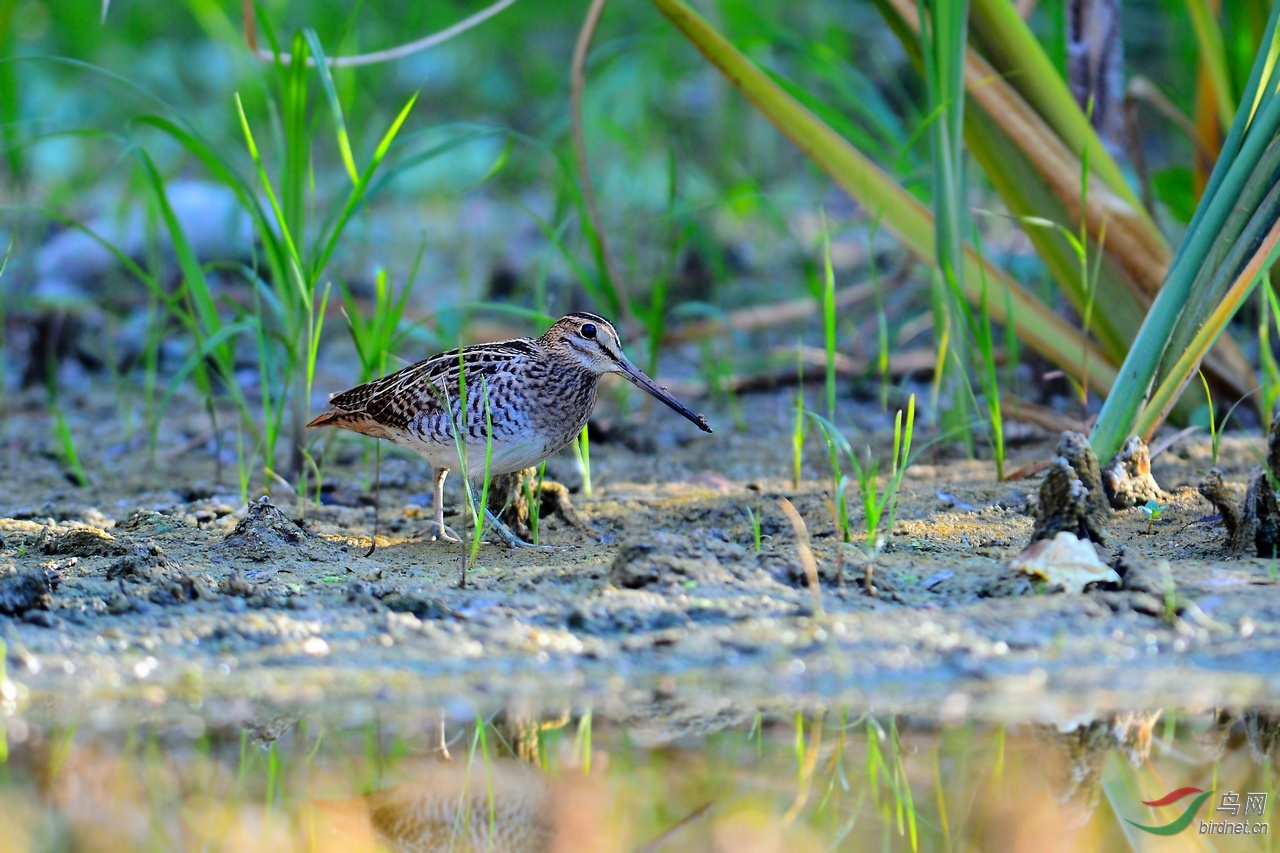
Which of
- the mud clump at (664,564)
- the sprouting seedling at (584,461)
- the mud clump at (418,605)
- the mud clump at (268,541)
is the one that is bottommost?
the mud clump at (418,605)

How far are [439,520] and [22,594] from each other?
1.49 m

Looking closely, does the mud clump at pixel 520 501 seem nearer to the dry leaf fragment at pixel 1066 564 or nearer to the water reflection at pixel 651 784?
the dry leaf fragment at pixel 1066 564

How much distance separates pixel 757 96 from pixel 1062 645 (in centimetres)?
245

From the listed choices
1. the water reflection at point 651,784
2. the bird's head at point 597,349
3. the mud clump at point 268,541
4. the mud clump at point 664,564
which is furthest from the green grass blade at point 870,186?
the water reflection at point 651,784

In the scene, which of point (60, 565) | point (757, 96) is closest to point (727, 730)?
point (60, 565)

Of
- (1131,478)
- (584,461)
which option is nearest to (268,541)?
(584,461)

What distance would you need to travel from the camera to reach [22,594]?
13.0 ft

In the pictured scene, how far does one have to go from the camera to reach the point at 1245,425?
609 cm

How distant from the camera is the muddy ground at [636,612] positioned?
3533mm

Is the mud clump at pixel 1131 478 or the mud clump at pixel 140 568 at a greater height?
the mud clump at pixel 1131 478

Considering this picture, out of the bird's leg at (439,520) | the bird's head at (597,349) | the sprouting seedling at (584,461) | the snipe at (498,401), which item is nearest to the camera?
the snipe at (498,401)

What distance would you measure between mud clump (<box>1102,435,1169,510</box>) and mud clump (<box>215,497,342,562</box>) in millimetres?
2469

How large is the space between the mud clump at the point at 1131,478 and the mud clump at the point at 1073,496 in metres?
0.38

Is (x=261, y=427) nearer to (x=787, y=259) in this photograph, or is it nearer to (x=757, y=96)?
(x=757, y=96)
